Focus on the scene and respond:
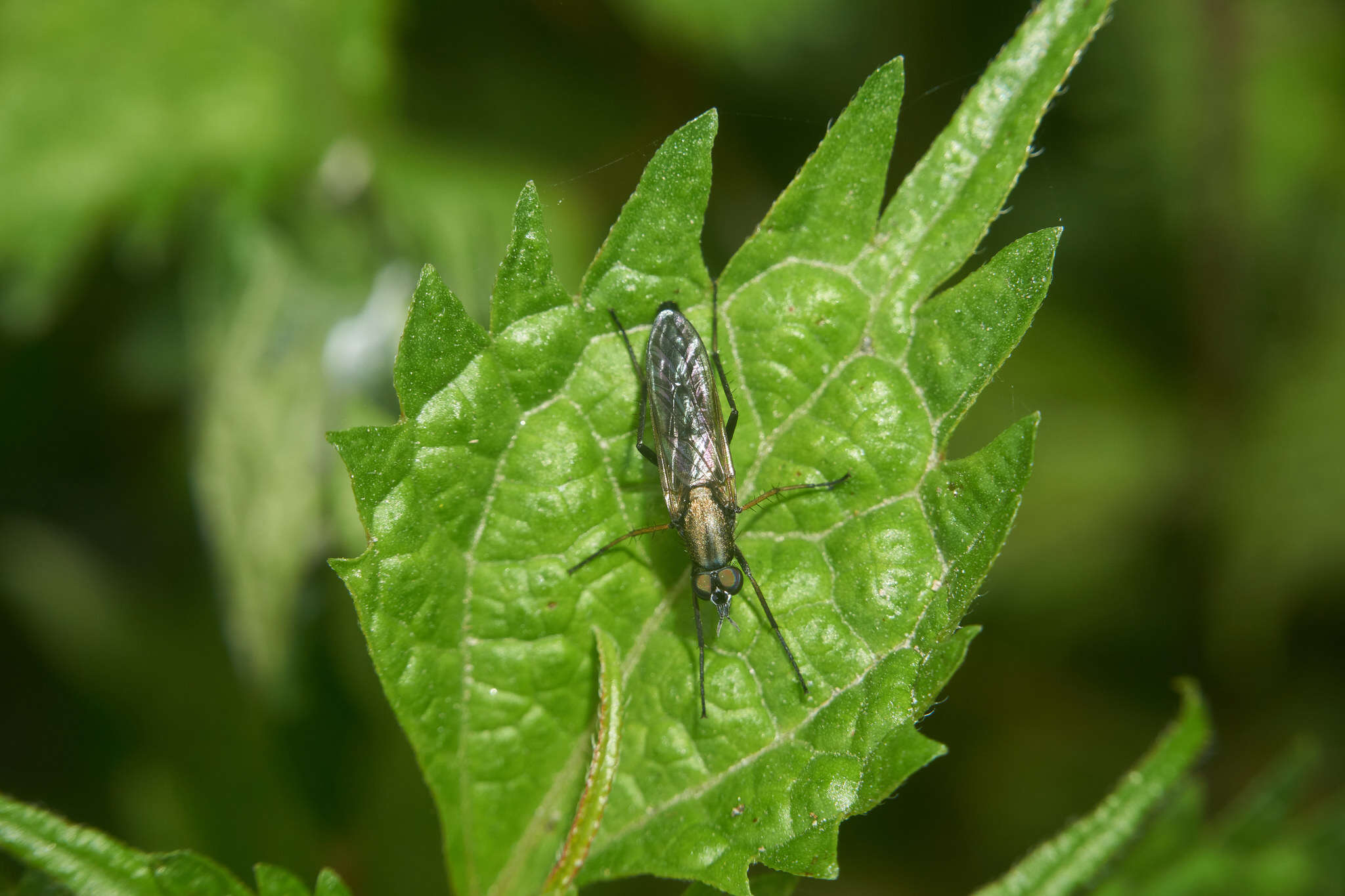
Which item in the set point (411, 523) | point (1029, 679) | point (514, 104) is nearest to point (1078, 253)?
point (1029, 679)

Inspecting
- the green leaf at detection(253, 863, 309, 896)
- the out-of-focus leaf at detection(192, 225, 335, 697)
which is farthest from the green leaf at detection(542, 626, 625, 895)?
the out-of-focus leaf at detection(192, 225, 335, 697)

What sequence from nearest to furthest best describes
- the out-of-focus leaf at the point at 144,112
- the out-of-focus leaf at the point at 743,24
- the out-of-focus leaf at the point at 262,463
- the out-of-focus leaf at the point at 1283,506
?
the out-of-focus leaf at the point at 262,463
the out-of-focus leaf at the point at 144,112
the out-of-focus leaf at the point at 743,24
the out-of-focus leaf at the point at 1283,506

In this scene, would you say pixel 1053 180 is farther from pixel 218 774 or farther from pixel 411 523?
pixel 218 774

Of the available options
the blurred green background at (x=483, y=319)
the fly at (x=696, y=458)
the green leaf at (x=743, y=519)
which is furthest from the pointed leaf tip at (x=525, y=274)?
the blurred green background at (x=483, y=319)

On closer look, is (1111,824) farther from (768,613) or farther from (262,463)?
(262,463)

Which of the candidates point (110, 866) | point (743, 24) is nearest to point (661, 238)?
point (110, 866)

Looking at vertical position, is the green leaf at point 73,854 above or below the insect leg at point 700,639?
below

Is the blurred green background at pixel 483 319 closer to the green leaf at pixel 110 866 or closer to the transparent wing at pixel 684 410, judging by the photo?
the transparent wing at pixel 684 410

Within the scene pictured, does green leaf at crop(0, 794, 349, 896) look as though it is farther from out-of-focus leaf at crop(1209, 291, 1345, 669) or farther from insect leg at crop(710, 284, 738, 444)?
out-of-focus leaf at crop(1209, 291, 1345, 669)
